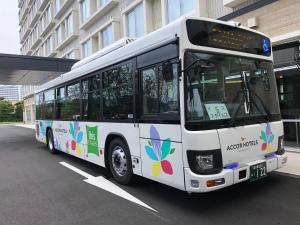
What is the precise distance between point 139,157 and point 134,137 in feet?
1.34

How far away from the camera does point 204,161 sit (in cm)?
453

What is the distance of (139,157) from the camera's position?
19.0ft

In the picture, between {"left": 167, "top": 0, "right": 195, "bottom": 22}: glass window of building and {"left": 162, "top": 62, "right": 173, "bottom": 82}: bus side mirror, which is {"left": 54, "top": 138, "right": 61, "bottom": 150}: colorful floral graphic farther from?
{"left": 167, "top": 0, "right": 195, "bottom": 22}: glass window of building

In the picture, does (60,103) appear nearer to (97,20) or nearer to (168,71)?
(168,71)

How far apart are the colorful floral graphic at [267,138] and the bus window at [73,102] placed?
5.28 m

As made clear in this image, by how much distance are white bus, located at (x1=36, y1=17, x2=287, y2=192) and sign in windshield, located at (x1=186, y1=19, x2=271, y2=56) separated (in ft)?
0.06

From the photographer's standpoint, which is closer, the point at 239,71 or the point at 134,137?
the point at 239,71

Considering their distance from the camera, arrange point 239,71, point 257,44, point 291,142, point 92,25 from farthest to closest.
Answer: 1. point 92,25
2. point 291,142
3. point 257,44
4. point 239,71

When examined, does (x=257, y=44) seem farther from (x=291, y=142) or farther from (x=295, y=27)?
(x=291, y=142)

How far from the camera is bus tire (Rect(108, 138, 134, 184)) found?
20.6 ft

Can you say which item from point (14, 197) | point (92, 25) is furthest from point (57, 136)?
point (92, 25)

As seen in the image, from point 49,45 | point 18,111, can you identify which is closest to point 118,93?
point 49,45

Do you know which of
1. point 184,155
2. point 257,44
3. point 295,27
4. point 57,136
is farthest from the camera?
point 57,136

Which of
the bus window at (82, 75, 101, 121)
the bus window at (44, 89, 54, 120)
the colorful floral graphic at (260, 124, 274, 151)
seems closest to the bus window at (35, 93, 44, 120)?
the bus window at (44, 89, 54, 120)
